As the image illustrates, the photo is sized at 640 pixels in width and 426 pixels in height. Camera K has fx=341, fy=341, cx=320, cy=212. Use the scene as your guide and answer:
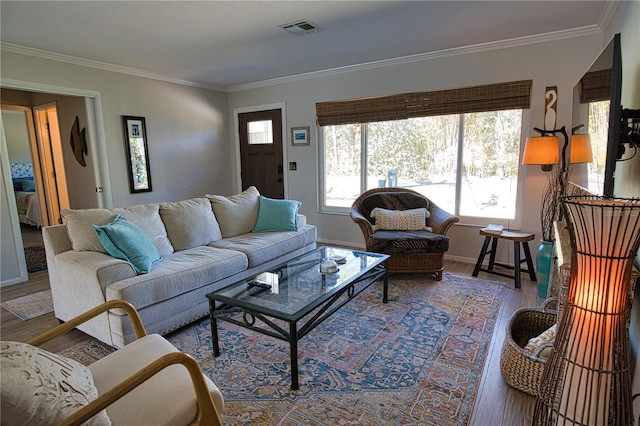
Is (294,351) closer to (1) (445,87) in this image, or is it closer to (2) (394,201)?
(2) (394,201)

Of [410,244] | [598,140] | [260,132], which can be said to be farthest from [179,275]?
[260,132]

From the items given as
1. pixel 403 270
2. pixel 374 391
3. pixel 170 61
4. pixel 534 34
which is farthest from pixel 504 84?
pixel 170 61

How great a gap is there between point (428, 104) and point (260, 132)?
2665mm

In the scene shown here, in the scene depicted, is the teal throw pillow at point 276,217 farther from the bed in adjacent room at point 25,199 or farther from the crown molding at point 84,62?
the bed in adjacent room at point 25,199

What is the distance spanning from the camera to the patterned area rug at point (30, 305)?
2.88 m

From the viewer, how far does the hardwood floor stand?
5.60 feet

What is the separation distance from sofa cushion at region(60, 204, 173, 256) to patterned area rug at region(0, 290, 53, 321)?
90 cm

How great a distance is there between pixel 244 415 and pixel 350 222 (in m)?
3.30

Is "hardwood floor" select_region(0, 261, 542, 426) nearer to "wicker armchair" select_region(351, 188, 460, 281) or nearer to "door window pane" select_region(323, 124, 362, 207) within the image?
"wicker armchair" select_region(351, 188, 460, 281)

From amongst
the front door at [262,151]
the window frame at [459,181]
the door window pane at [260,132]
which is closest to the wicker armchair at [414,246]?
the window frame at [459,181]

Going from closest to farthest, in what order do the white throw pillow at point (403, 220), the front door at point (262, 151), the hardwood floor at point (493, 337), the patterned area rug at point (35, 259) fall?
the hardwood floor at point (493, 337)
the white throw pillow at point (403, 220)
the patterned area rug at point (35, 259)
the front door at point (262, 151)

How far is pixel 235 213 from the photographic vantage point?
142 inches

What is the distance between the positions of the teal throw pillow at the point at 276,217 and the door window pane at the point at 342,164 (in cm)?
125

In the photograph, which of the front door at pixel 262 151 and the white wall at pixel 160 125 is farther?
the front door at pixel 262 151
